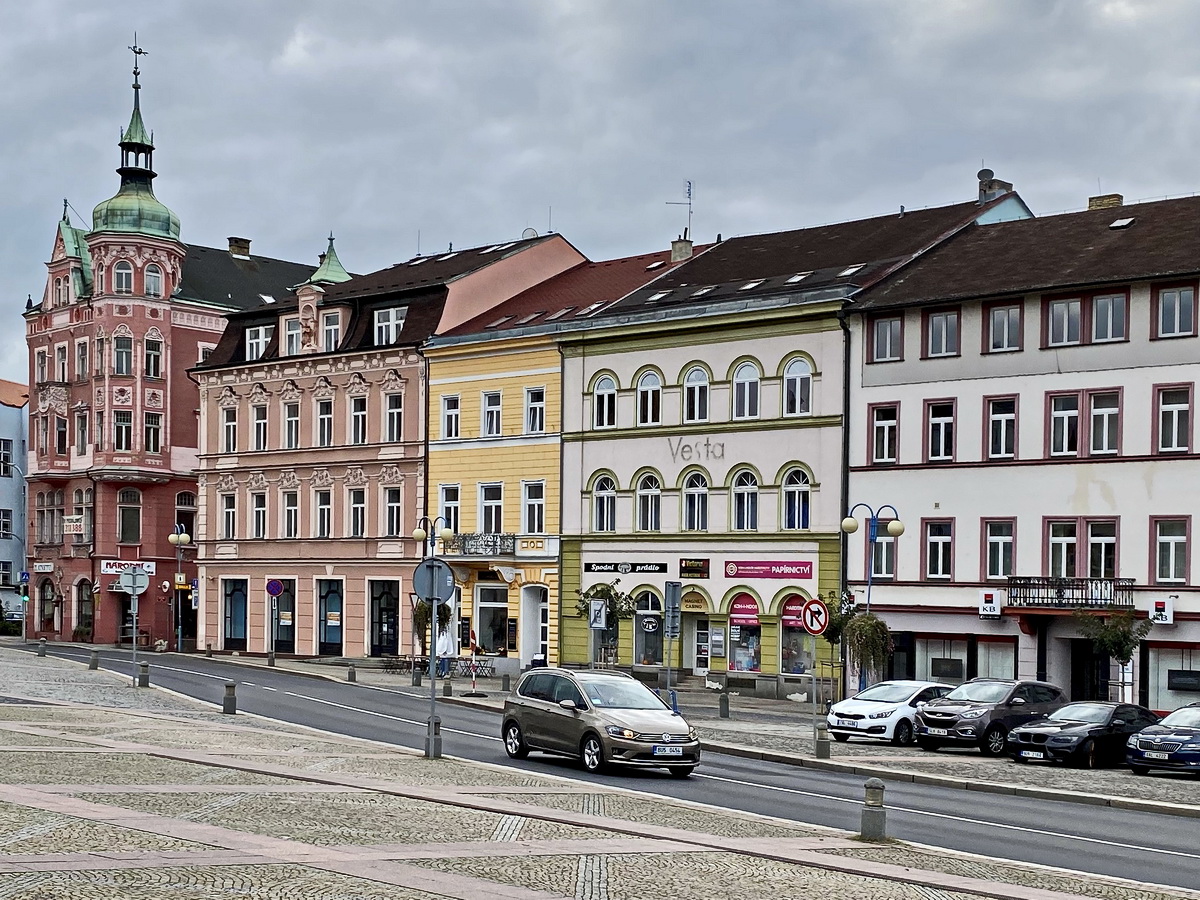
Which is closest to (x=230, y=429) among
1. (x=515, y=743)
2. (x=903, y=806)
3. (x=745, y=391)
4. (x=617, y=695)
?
(x=745, y=391)

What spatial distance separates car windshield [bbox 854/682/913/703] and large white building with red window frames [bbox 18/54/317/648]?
152 feet

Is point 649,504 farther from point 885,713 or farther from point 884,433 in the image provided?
point 885,713

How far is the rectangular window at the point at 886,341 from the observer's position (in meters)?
49.2

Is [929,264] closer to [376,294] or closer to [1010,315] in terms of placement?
[1010,315]

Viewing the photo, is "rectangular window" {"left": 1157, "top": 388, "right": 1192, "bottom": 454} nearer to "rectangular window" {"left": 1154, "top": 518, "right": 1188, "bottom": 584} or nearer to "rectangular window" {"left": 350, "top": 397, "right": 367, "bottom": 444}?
"rectangular window" {"left": 1154, "top": 518, "right": 1188, "bottom": 584}

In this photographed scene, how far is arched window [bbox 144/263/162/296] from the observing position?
80000 mm

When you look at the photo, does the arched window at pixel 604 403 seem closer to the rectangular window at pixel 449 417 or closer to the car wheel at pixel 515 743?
the rectangular window at pixel 449 417

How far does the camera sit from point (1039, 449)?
4619cm

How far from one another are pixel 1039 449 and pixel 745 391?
1033 centimetres

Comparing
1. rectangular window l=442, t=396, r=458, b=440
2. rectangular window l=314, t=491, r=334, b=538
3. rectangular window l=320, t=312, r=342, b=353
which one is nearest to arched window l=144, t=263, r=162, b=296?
rectangular window l=320, t=312, r=342, b=353

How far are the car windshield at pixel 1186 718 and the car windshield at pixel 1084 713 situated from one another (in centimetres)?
118

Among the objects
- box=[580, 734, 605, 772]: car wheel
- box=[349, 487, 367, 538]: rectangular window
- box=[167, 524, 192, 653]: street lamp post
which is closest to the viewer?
box=[580, 734, 605, 772]: car wheel

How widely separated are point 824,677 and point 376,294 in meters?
25.2

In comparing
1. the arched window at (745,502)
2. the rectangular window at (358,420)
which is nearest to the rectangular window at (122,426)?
the rectangular window at (358,420)
